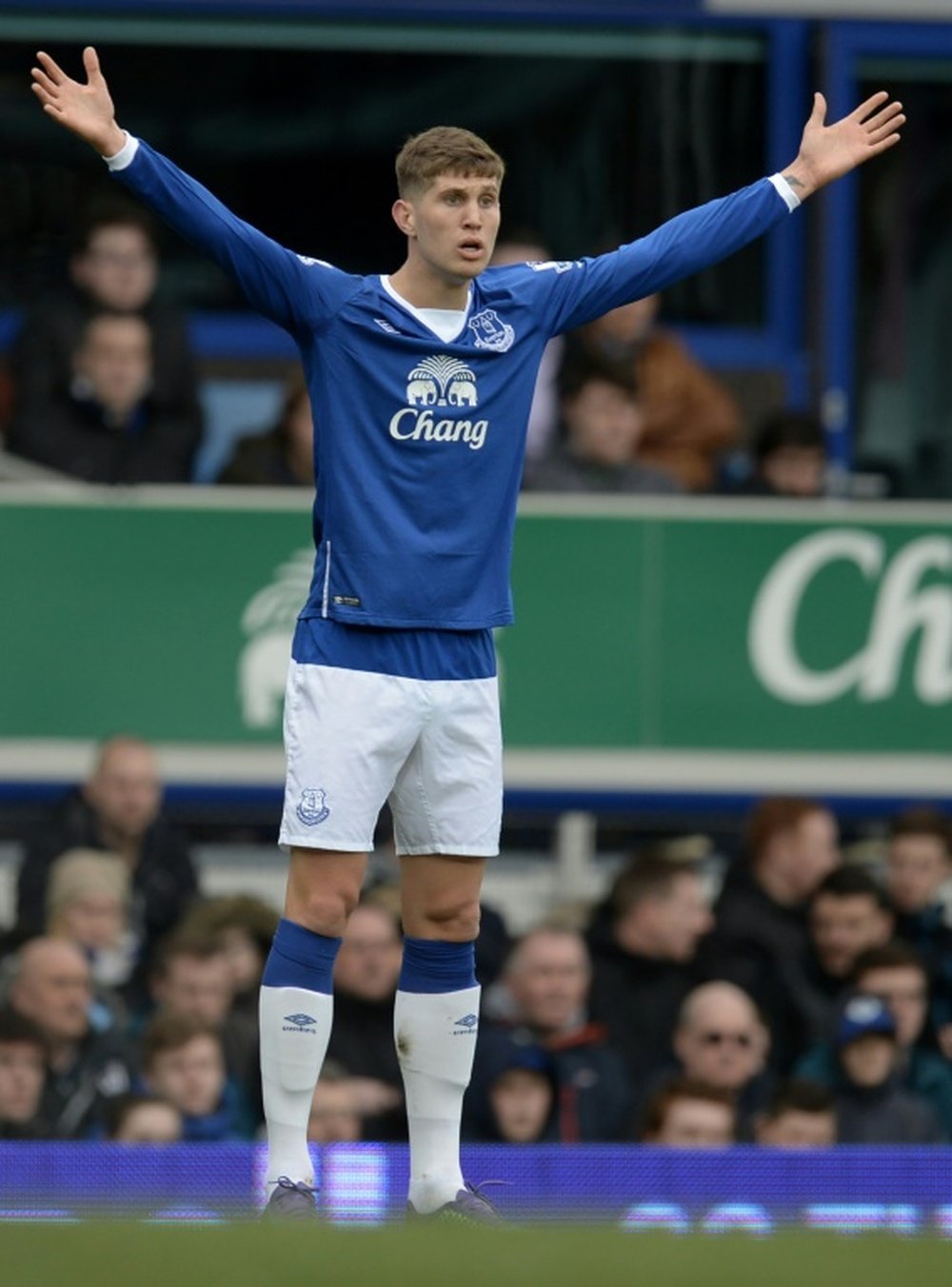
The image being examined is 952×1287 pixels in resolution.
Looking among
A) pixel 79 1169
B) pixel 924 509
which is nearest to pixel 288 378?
pixel 924 509

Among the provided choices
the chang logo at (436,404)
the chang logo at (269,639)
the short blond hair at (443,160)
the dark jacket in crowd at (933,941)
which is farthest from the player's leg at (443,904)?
the chang logo at (269,639)

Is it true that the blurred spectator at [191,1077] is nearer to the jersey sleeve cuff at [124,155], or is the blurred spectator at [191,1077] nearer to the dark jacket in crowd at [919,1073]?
the dark jacket in crowd at [919,1073]

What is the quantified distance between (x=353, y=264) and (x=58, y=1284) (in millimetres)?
7654

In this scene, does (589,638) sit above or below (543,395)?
below

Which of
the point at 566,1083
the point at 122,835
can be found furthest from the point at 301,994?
the point at 122,835

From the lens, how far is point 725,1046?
8.88 m

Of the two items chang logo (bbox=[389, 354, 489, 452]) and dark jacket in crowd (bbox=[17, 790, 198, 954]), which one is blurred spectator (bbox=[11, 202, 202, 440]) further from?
chang logo (bbox=[389, 354, 489, 452])

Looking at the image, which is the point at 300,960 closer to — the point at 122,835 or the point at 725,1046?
the point at 725,1046

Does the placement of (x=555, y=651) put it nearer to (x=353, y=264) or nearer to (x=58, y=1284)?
(x=353, y=264)

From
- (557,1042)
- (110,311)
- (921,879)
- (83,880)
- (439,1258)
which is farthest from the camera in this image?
(110,311)

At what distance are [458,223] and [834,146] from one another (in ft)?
3.11

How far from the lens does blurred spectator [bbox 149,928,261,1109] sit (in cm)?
882

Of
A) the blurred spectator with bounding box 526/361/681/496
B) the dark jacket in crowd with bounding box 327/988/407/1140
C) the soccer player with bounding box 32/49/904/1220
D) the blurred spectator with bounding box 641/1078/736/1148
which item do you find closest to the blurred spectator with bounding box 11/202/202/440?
the blurred spectator with bounding box 526/361/681/496

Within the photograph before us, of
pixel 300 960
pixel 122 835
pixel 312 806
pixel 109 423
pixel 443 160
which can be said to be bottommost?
pixel 122 835
